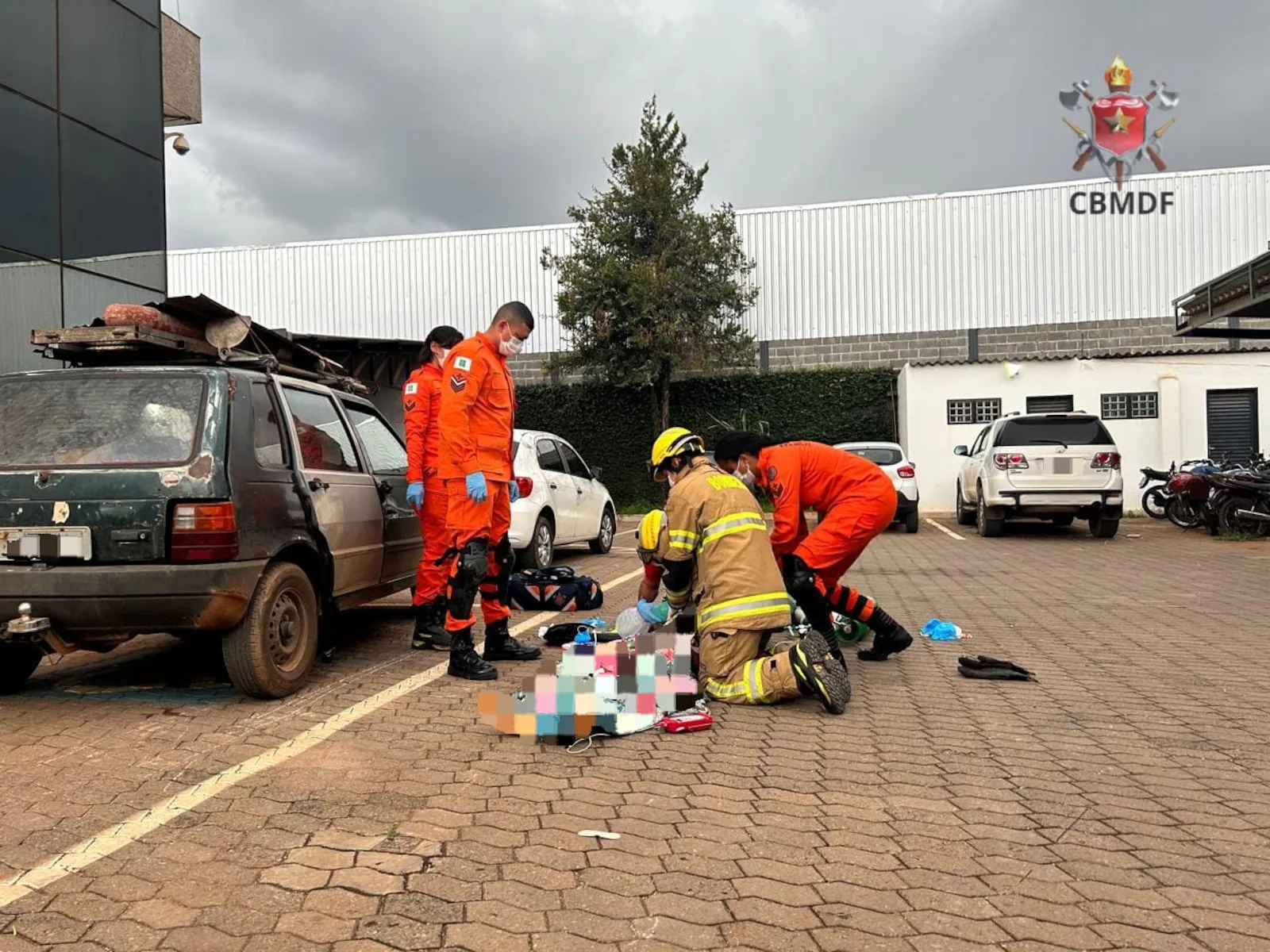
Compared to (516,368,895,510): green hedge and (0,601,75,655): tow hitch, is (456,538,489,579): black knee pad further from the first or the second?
(516,368,895,510): green hedge

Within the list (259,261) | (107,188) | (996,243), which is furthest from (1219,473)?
(259,261)

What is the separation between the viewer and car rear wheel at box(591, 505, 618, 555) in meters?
11.8

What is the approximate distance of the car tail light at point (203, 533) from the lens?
4098 millimetres

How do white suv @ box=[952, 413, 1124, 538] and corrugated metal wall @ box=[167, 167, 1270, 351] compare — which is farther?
corrugated metal wall @ box=[167, 167, 1270, 351]

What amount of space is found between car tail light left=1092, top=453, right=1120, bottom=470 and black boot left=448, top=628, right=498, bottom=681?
10.6m

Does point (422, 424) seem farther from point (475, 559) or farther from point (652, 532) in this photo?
point (652, 532)

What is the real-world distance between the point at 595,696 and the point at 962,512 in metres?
14.4

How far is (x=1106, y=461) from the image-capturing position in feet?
42.1

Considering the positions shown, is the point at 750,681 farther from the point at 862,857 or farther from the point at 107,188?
the point at 107,188

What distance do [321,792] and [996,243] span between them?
23.8m

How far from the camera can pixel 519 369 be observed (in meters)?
25.7

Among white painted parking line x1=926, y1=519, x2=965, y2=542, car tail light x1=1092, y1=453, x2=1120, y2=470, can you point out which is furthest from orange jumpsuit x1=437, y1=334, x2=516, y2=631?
white painted parking line x1=926, y1=519, x2=965, y2=542

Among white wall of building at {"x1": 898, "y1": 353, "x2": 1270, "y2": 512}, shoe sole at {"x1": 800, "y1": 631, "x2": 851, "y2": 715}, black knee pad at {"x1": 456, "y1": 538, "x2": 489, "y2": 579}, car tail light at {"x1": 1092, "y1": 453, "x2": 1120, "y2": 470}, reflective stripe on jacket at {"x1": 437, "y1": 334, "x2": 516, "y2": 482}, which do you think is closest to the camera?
shoe sole at {"x1": 800, "y1": 631, "x2": 851, "y2": 715}

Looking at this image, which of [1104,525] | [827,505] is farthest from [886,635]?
[1104,525]
